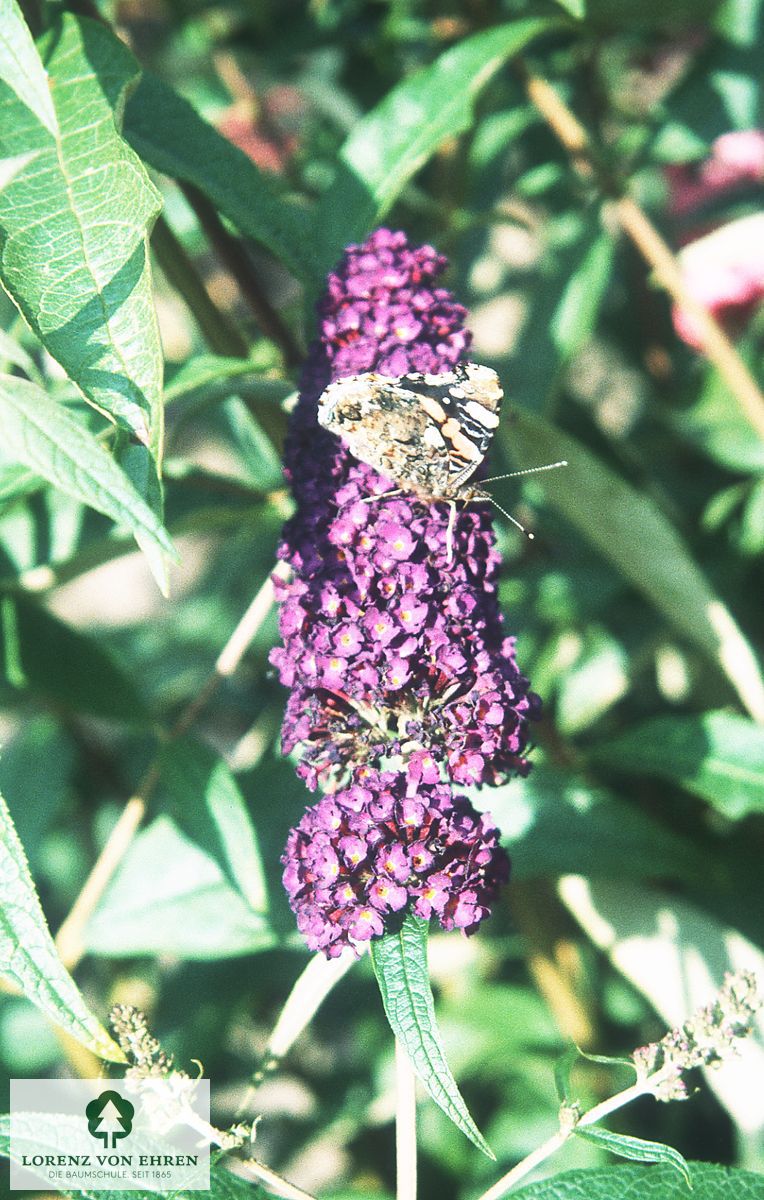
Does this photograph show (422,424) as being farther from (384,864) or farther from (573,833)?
(573,833)

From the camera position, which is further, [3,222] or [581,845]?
[581,845]

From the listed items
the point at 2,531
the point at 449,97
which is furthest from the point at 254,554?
the point at 449,97

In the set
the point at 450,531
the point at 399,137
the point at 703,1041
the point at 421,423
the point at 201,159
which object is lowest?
the point at 703,1041

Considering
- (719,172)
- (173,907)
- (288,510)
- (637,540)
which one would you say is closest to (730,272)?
(719,172)

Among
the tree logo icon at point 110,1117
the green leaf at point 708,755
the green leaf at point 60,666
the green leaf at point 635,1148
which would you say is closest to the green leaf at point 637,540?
the green leaf at point 708,755

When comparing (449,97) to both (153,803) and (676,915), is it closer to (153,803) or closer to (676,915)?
(676,915)

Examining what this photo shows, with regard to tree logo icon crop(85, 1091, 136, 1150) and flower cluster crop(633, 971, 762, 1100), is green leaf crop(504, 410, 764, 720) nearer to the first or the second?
flower cluster crop(633, 971, 762, 1100)

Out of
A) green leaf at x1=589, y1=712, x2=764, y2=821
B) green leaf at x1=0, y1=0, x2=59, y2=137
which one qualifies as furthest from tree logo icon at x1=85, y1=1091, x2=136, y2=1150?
green leaf at x1=0, y1=0, x2=59, y2=137
